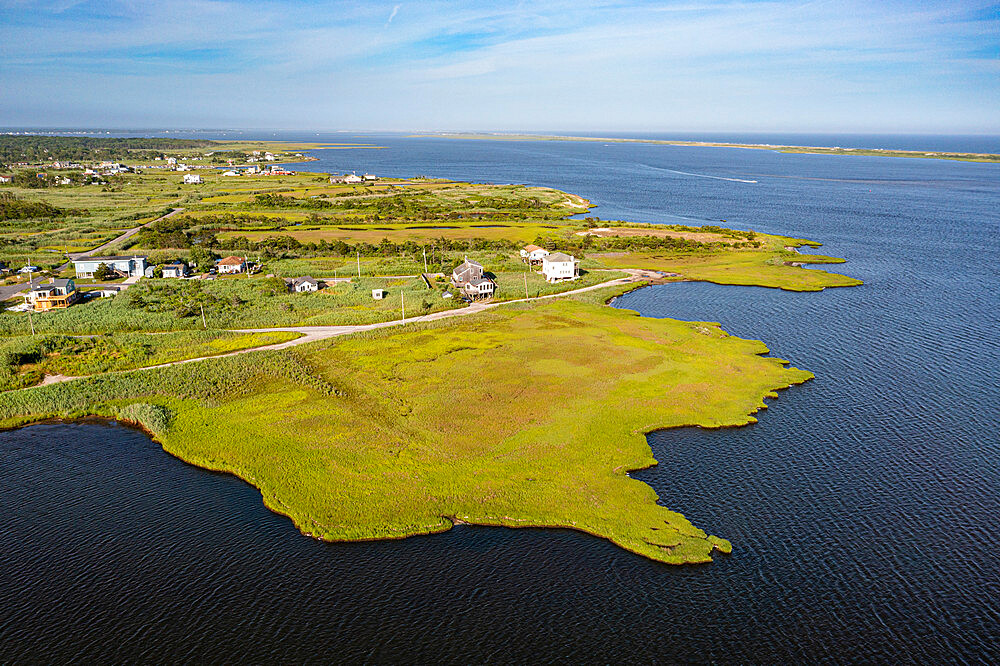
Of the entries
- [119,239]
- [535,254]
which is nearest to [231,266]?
[119,239]

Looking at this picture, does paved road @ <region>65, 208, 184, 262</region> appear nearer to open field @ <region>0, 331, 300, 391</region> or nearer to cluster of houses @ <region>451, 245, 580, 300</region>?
open field @ <region>0, 331, 300, 391</region>

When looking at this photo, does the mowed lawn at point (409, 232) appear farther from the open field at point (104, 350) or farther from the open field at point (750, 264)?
the open field at point (104, 350)

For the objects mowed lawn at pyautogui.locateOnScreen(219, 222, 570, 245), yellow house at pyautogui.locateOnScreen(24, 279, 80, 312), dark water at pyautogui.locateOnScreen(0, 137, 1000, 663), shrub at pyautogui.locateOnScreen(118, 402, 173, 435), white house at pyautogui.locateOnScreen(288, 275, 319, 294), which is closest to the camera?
dark water at pyautogui.locateOnScreen(0, 137, 1000, 663)

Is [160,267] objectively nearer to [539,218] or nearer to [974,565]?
[539,218]

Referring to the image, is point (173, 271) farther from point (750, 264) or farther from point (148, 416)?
point (750, 264)

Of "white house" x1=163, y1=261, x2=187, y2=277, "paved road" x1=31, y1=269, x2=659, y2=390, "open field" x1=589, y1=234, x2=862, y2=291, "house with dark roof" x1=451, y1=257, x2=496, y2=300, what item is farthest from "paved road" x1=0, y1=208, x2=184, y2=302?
"open field" x1=589, y1=234, x2=862, y2=291

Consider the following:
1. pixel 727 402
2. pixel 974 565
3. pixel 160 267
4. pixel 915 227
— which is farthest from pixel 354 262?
pixel 915 227

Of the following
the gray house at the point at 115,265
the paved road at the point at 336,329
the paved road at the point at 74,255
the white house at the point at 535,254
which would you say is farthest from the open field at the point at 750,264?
the paved road at the point at 74,255
